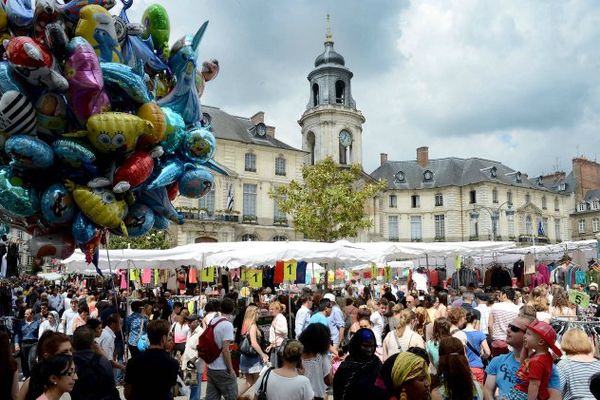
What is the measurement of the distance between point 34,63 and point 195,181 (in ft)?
6.00

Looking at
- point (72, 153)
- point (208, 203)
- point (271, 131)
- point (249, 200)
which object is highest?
point (271, 131)

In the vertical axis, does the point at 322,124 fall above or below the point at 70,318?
above

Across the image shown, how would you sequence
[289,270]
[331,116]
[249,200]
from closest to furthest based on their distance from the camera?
[289,270], [249,200], [331,116]

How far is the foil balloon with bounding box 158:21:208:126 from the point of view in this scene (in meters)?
5.50

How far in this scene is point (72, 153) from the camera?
15.1 feet

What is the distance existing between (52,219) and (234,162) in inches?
1413

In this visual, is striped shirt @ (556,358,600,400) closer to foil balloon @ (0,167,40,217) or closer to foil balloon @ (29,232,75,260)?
foil balloon @ (29,232,75,260)

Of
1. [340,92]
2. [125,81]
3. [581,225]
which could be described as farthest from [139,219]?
[581,225]

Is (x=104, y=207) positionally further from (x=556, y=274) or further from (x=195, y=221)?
(x=195, y=221)

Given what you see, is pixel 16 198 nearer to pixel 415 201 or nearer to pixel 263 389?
pixel 263 389

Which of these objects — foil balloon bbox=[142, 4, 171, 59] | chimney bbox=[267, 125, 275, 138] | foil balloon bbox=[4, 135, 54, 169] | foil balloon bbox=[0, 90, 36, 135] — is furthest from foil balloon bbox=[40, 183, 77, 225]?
chimney bbox=[267, 125, 275, 138]

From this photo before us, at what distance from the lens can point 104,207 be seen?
469 cm

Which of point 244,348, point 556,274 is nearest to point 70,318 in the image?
point 244,348

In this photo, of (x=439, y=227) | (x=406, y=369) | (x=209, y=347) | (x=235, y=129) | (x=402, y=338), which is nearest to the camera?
(x=406, y=369)
